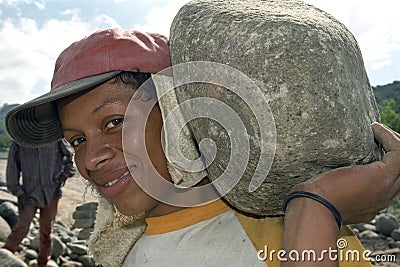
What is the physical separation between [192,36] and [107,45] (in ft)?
1.07

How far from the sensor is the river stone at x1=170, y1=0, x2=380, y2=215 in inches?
58.3

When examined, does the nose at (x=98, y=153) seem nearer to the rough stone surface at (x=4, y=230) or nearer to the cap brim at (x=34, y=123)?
the cap brim at (x=34, y=123)

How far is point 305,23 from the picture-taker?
1.54 meters

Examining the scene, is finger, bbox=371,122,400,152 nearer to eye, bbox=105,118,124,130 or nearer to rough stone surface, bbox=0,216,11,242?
eye, bbox=105,118,124,130

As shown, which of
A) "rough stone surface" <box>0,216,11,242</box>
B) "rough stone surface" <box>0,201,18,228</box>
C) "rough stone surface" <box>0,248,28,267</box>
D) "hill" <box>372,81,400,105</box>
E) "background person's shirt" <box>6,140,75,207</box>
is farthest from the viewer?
"hill" <box>372,81,400,105</box>

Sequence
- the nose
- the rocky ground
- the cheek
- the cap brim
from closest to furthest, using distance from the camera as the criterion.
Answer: the nose → the cheek → the cap brim → the rocky ground

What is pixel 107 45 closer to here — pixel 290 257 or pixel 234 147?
pixel 234 147

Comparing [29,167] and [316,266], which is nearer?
[316,266]

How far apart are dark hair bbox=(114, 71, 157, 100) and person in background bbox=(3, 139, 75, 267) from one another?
15.5 feet

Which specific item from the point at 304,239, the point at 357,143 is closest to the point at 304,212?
the point at 304,239

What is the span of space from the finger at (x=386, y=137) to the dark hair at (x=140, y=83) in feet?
2.35

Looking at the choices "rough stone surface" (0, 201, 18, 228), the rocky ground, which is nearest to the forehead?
the rocky ground

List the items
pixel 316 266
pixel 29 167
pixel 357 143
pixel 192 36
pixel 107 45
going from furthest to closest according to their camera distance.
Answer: pixel 29 167 → pixel 107 45 → pixel 192 36 → pixel 357 143 → pixel 316 266

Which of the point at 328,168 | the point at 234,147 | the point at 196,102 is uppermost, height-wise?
the point at 196,102
